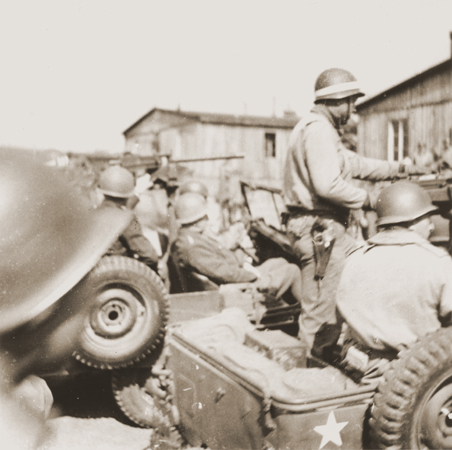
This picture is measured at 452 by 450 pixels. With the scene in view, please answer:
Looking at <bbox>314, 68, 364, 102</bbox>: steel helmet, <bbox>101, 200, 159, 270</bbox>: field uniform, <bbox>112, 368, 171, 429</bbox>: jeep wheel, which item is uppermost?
<bbox>314, 68, 364, 102</bbox>: steel helmet

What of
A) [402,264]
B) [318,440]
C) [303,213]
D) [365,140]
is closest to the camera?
[318,440]

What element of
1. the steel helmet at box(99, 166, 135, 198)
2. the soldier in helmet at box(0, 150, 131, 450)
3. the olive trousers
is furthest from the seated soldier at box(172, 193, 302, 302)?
the soldier in helmet at box(0, 150, 131, 450)

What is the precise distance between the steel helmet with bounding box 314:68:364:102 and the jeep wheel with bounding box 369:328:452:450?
2092mm

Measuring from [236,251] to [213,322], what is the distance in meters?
3.79

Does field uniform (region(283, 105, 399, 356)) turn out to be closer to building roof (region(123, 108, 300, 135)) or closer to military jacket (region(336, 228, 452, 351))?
military jacket (region(336, 228, 452, 351))

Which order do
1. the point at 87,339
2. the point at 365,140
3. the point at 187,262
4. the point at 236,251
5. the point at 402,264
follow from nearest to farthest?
the point at 402,264 → the point at 87,339 → the point at 187,262 → the point at 236,251 → the point at 365,140

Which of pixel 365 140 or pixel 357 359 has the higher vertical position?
pixel 365 140

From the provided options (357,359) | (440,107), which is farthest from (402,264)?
(440,107)

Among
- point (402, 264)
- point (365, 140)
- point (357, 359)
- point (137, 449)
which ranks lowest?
point (137, 449)

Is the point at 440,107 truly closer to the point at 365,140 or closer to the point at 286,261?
the point at 365,140

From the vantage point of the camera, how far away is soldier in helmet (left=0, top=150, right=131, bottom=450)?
1.54 meters

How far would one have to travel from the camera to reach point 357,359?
10.6 ft

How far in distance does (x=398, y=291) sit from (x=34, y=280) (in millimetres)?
2000

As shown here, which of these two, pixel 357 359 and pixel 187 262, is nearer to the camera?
pixel 357 359
